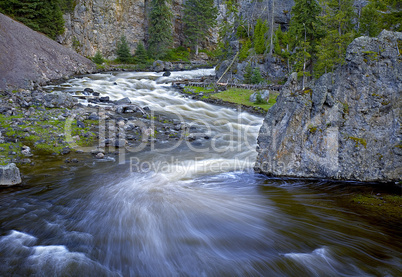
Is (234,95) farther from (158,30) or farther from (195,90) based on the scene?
(158,30)

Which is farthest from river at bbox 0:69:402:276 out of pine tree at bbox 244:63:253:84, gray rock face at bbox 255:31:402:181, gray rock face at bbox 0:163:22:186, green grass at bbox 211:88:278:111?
pine tree at bbox 244:63:253:84

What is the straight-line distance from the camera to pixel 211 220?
7.26 metres

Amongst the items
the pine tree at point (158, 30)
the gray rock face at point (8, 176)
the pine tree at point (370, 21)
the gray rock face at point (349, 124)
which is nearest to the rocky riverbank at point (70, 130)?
the gray rock face at point (8, 176)

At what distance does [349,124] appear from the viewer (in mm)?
9180

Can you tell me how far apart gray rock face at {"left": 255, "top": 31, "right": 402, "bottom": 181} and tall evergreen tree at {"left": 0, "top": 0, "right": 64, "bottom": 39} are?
4074cm

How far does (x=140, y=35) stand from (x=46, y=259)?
64.3 m

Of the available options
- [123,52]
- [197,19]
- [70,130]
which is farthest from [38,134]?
[197,19]

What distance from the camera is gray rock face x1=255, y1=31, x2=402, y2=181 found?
8711 millimetres

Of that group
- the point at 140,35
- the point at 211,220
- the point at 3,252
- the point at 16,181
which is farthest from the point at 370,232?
the point at 140,35

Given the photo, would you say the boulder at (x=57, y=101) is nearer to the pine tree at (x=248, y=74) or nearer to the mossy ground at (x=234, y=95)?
the mossy ground at (x=234, y=95)

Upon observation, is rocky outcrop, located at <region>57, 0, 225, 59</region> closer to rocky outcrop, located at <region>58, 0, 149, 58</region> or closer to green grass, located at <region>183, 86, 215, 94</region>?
rocky outcrop, located at <region>58, 0, 149, 58</region>

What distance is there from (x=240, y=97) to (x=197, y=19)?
155 ft

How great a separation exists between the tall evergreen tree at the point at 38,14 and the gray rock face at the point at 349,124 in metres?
40.7

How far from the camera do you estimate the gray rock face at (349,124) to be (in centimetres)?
871
